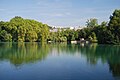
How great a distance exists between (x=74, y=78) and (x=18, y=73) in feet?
12.6

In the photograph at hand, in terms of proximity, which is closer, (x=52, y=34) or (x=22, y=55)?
(x=22, y=55)

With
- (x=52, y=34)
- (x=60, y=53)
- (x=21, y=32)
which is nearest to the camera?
(x=60, y=53)

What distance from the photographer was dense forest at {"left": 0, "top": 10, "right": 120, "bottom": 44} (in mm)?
61000

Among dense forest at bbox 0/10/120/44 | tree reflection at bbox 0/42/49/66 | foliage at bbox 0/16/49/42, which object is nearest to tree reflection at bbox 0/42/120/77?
tree reflection at bbox 0/42/49/66

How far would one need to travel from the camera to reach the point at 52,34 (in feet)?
296

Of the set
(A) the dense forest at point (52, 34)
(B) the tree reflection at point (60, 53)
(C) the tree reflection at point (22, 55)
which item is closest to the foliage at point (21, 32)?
(A) the dense forest at point (52, 34)

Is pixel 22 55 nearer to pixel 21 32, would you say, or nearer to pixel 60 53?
pixel 60 53

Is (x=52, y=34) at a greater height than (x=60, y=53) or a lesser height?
greater

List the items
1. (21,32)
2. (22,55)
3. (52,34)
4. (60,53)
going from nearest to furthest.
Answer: (22,55) < (60,53) < (21,32) < (52,34)

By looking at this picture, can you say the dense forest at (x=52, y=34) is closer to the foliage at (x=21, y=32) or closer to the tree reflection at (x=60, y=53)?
the foliage at (x=21, y=32)

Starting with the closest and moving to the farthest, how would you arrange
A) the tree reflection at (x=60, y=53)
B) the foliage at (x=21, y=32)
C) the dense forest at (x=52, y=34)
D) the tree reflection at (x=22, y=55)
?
the tree reflection at (x=60, y=53), the tree reflection at (x=22, y=55), the dense forest at (x=52, y=34), the foliage at (x=21, y=32)

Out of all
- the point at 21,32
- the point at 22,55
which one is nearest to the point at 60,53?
the point at 22,55

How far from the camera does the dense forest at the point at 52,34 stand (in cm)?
6100

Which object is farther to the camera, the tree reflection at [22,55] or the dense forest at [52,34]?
the dense forest at [52,34]
